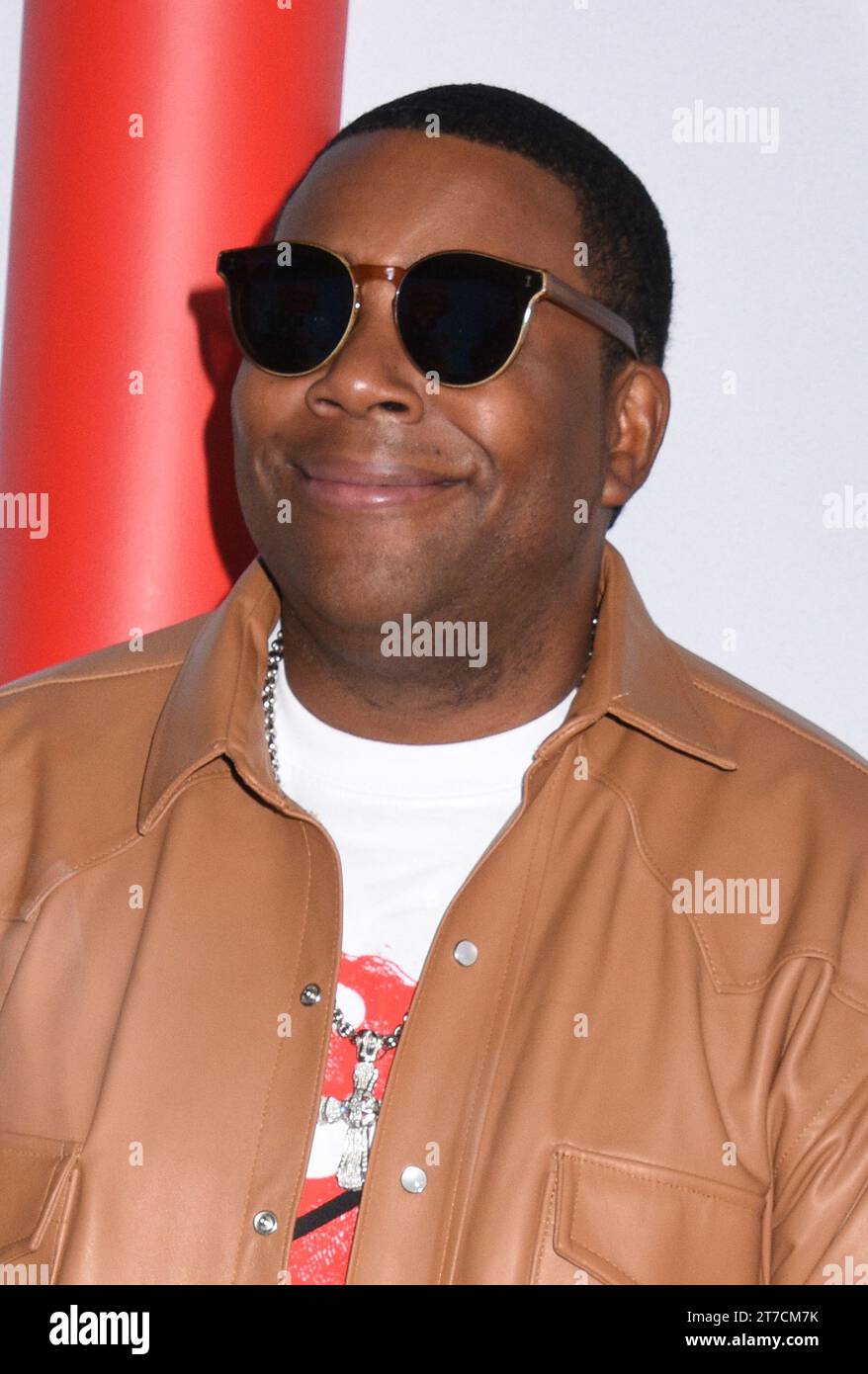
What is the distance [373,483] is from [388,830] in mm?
309

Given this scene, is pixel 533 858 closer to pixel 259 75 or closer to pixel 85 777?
pixel 85 777

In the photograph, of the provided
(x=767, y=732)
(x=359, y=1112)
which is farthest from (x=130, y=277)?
(x=359, y=1112)

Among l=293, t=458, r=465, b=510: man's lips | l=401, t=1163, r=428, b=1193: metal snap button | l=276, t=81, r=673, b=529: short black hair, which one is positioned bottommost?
l=401, t=1163, r=428, b=1193: metal snap button

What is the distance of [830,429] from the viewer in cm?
206

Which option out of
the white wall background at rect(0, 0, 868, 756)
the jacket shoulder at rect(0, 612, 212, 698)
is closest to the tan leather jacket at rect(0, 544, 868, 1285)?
the jacket shoulder at rect(0, 612, 212, 698)

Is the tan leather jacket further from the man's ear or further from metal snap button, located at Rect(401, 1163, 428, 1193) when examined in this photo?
the man's ear

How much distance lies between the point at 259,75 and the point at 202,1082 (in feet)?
3.47

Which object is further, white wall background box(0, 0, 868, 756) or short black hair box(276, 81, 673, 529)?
white wall background box(0, 0, 868, 756)

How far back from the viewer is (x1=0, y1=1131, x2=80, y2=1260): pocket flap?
1430 millimetres

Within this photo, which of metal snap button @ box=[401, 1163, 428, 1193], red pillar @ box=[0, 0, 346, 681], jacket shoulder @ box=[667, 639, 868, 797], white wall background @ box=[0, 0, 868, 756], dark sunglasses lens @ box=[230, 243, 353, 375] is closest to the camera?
metal snap button @ box=[401, 1163, 428, 1193]

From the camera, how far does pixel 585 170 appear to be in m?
1.66

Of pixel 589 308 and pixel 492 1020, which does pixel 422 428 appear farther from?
pixel 492 1020

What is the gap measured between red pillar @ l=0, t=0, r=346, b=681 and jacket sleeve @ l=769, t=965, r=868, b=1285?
0.85 metres
